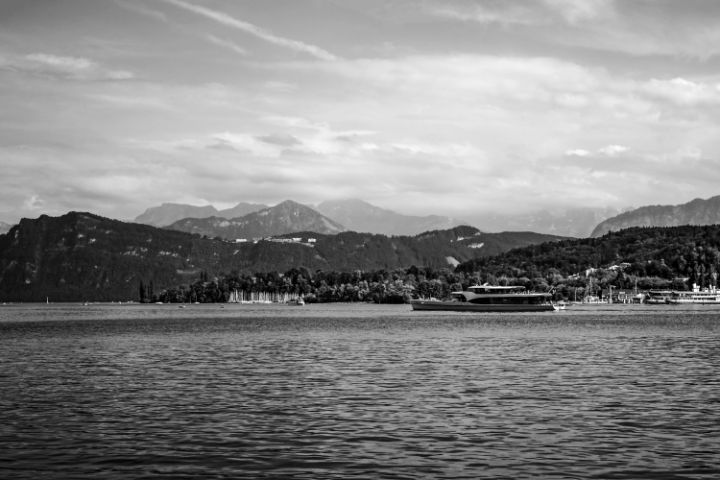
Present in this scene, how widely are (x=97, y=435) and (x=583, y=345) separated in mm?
65587

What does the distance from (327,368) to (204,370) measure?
9.27 metres

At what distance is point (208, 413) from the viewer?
1670 inches

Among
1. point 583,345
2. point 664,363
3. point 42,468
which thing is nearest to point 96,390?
point 42,468

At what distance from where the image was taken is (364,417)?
4066cm

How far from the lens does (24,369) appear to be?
66.8 meters

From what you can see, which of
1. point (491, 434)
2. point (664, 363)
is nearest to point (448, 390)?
point (491, 434)

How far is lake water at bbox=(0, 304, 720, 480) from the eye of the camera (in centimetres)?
3072

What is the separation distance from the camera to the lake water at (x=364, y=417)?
30.7m

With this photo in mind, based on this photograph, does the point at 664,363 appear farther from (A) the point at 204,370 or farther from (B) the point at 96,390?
(B) the point at 96,390

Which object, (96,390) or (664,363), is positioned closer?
(96,390)

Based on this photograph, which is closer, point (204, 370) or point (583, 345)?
point (204, 370)

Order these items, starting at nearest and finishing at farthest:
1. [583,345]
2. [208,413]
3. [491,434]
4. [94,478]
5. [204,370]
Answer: [94,478], [491,434], [208,413], [204,370], [583,345]

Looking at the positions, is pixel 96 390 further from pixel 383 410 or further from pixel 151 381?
pixel 383 410

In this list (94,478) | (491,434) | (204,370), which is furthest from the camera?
(204,370)
